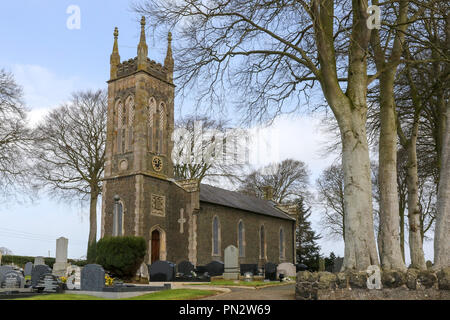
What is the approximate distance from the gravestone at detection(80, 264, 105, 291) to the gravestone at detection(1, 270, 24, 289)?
9.09 feet

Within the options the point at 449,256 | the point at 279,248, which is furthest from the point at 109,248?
the point at 279,248

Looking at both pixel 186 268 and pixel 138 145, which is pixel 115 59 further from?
pixel 186 268

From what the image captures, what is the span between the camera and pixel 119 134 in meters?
30.2

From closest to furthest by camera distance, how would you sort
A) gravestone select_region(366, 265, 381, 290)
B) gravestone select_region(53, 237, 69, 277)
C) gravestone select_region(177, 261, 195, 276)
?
1. gravestone select_region(366, 265, 381, 290)
2. gravestone select_region(53, 237, 69, 277)
3. gravestone select_region(177, 261, 195, 276)

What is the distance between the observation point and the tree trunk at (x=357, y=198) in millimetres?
11094

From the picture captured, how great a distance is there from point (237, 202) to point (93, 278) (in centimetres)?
2365

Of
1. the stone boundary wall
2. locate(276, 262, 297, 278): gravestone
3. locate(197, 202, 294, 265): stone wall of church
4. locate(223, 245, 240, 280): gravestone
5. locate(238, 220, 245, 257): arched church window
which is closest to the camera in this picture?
the stone boundary wall

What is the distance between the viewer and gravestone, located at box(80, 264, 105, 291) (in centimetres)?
1408

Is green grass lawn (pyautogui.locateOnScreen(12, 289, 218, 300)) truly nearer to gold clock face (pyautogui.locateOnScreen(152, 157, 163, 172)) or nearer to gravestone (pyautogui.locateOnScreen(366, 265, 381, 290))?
gravestone (pyautogui.locateOnScreen(366, 265, 381, 290))

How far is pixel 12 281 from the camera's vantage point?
15.3 meters

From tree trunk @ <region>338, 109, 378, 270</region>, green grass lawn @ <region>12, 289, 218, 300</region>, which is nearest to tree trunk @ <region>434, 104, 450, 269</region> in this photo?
tree trunk @ <region>338, 109, 378, 270</region>

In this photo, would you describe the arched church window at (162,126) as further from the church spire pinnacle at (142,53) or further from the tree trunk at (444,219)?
the tree trunk at (444,219)

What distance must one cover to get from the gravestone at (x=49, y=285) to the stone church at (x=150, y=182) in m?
11.6
